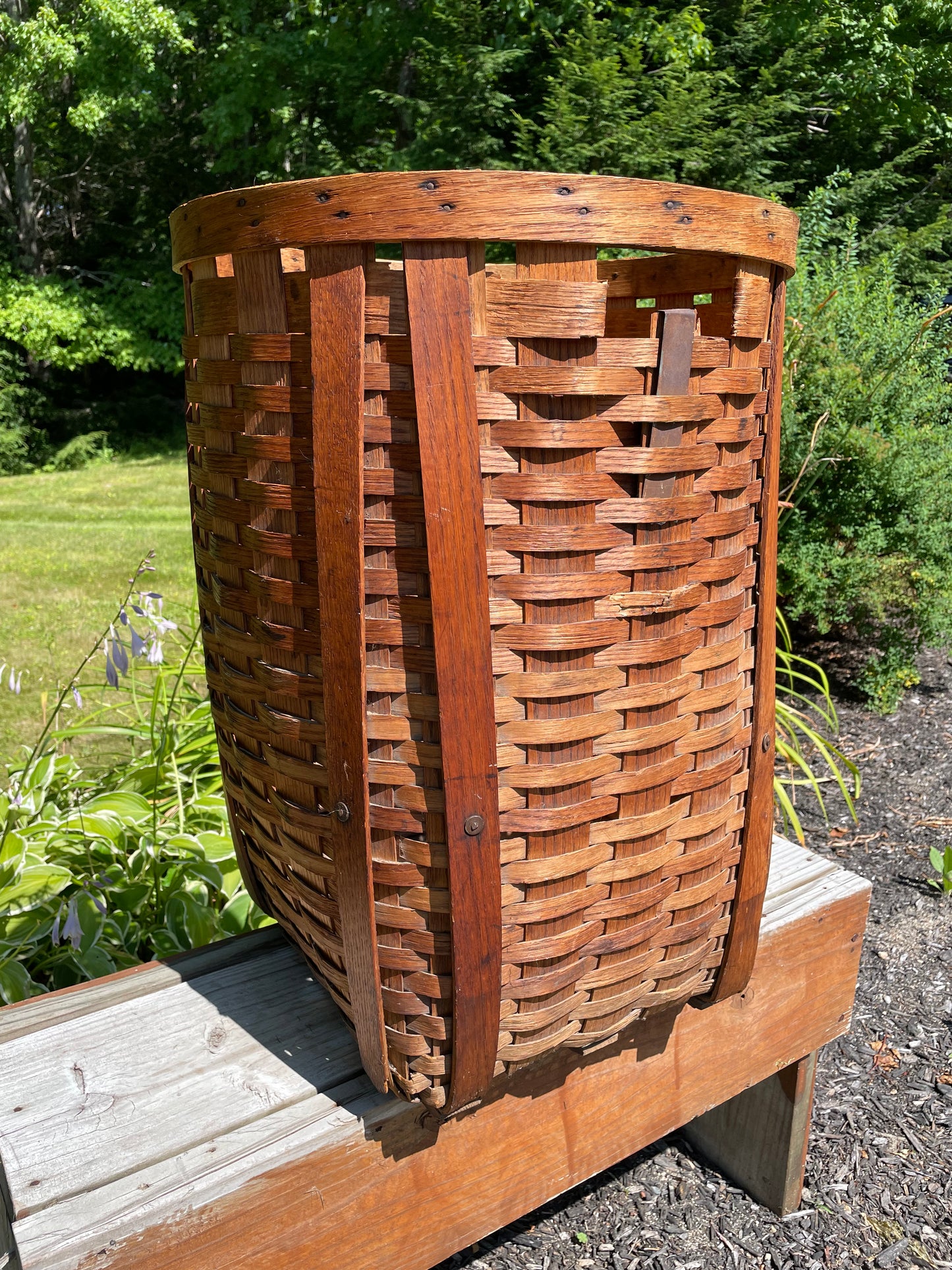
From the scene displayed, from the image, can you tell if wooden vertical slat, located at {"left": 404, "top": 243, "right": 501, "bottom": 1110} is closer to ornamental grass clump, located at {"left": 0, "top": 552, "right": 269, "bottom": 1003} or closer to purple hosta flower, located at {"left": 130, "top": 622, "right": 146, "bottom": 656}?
ornamental grass clump, located at {"left": 0, "top": 552, "right": 269, "bottom": 1003}

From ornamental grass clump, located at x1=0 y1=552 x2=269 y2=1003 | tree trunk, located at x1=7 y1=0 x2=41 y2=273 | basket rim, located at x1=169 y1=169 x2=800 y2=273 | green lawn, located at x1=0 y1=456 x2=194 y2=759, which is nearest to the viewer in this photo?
basket rim, located at x1=169 y1=169 x2=800 y2=273

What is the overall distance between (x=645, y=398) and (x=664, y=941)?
1.86 ft

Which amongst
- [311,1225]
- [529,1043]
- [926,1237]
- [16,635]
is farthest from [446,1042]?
[16,635]

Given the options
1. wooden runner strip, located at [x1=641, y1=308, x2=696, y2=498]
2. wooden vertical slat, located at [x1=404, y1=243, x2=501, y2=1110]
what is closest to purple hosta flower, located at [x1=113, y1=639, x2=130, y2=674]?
wooden vertical slat, located at [x1=404, y1=243, x2=501, y2=1110]

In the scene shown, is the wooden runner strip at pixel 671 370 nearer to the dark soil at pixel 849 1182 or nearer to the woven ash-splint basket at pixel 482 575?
the woven ash-splint basket at pixel 482 575

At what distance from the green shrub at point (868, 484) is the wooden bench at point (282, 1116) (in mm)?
2414

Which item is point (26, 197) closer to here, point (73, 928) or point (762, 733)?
point (73, 928)

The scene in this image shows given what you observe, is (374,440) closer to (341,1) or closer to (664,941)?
(664,941)

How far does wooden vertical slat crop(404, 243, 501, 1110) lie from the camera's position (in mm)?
757

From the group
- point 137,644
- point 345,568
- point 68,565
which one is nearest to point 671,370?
point 345,568

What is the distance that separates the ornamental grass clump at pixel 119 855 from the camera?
70.1 inches

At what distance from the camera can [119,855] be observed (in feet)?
6.98

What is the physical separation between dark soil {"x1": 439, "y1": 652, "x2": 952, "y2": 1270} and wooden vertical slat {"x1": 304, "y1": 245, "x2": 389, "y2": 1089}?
1.01 metres

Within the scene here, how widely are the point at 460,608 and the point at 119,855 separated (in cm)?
163
